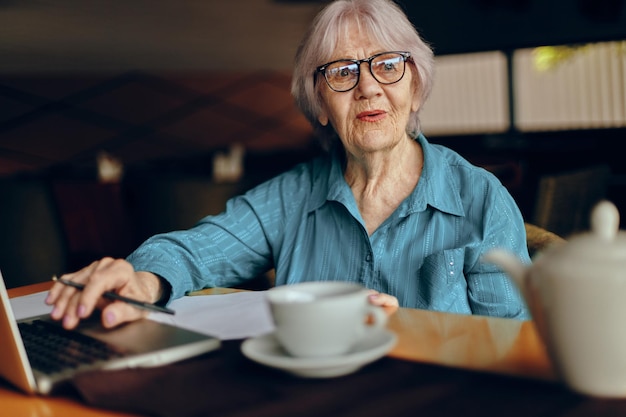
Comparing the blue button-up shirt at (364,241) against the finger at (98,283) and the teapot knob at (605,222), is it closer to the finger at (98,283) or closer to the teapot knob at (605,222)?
the finger at (98,283)

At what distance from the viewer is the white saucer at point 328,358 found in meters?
0.79

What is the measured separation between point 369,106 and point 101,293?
30.0 inches

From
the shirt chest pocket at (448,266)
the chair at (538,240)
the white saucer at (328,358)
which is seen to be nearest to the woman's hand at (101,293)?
the white saucer at (328,358)

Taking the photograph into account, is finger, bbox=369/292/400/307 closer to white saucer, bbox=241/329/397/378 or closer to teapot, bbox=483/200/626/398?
white saucer, bbox=241/329/397/378

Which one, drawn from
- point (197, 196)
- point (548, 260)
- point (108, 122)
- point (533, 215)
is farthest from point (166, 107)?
point (548, 260)

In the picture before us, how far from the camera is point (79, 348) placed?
98cm

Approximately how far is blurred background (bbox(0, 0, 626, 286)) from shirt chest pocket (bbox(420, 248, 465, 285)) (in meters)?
2.07

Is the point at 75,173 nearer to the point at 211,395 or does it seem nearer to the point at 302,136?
the point at 302,136

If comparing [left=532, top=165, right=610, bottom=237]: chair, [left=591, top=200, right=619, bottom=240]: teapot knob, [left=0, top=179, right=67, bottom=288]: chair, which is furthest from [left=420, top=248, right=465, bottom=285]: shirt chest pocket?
[left=0, top=179, right=67, bottom=288]: chair

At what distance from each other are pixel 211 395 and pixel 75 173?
5.82 m

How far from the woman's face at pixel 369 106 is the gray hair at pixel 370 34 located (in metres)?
0.02

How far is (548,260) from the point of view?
0.68m

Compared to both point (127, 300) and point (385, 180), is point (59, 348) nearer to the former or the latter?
point (127, 300)

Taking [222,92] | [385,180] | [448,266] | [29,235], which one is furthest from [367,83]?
[222,92]
